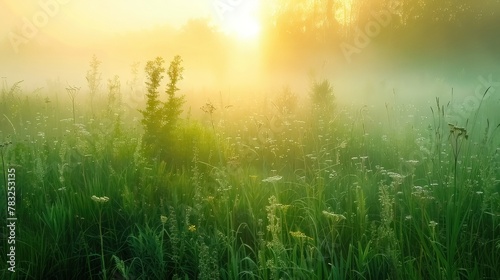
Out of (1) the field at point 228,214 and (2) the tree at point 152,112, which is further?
(2) the tree at point 152,112

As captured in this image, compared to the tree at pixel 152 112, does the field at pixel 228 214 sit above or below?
below

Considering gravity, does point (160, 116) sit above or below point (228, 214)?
above

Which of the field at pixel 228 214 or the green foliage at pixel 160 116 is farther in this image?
the green foliage at pixel 160 116

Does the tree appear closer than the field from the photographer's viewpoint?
No

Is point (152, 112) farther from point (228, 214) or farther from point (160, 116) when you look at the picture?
point (228, 214)

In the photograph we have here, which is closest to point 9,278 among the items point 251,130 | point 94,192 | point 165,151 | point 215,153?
point 94,192

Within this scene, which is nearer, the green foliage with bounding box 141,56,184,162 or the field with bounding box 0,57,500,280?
the field with bounding box 0,57,500,280

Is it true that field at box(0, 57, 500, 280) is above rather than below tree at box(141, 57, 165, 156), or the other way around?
below

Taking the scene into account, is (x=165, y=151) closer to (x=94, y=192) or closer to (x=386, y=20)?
(x=94, y=192)

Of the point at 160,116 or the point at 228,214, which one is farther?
the point at 160,116

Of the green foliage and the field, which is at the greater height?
the green foliage

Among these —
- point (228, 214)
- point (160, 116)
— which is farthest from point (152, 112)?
point (228, 214)

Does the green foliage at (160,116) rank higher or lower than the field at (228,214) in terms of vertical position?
higher

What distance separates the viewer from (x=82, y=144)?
4367 millimetres
